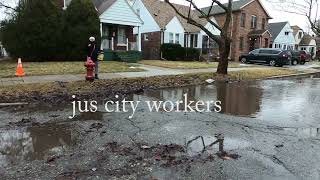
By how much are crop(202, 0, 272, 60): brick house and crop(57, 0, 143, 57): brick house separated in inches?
529

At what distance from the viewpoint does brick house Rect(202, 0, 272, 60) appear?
40.2 m

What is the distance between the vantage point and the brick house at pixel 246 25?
40188mm

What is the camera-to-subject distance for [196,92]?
1287 centimetres

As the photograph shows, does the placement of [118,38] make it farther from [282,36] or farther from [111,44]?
[282,36]

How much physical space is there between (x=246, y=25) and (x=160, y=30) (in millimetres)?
12364

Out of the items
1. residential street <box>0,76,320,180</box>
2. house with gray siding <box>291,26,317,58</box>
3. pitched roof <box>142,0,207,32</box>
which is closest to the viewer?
residential street <box>0,76,320,180</box>

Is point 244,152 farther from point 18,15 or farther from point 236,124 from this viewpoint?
point 18,15

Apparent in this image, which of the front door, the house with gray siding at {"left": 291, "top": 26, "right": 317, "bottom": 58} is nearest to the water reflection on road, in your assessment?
the front door

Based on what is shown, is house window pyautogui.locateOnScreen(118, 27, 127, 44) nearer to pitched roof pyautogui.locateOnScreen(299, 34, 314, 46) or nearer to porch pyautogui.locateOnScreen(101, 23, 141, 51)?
porch pyautogui.locateOnScreen(101, 23, 141, 51)

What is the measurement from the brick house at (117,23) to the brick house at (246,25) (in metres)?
13.4

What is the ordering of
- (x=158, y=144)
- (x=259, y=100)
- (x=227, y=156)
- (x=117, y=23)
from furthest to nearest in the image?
(x=117, y=23) → (x=259, y=100) → (x=158, y=144) → (x=227, y=156)

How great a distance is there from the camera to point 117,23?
28766mm

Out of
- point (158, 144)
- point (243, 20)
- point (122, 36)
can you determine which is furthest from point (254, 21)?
point (158, 144)

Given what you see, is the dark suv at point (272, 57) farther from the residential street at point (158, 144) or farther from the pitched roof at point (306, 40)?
the pitched roof at point (306, 40)
